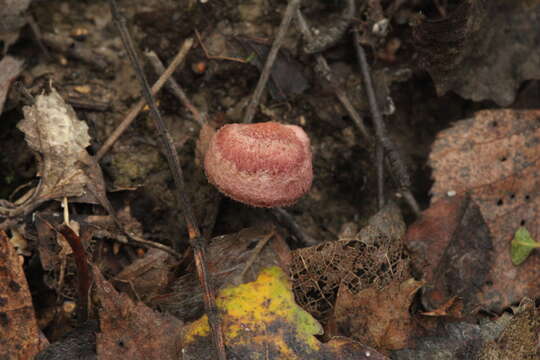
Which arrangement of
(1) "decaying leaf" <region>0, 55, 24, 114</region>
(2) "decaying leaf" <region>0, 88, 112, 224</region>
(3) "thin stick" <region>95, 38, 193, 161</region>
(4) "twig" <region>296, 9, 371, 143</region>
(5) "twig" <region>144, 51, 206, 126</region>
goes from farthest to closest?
(4) "twig" <region>296, 9, 371, 143</region>
(5) "twig" <region>144, 51, 206, 126</region>
(3) "thin stick" <region>95, 38, 193, 161</region>
(1) "decaying leaf" <region>0, 55, 24, 114</region>
(2) "decaying leaf" <region>0, 88, 112, 224</region>

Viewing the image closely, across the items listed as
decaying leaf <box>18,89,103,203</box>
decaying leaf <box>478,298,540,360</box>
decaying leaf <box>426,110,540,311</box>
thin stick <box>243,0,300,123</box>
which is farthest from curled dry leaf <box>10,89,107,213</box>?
decaying leaf <box>478,298,540,360</box>

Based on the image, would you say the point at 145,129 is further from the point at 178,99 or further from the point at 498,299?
the point at 498,299

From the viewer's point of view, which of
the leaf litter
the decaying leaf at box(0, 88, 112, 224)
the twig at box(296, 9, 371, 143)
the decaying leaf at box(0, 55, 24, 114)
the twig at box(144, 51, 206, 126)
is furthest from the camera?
the twig at box(296, 9, 371, 143)

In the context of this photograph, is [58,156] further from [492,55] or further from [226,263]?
[492,55]

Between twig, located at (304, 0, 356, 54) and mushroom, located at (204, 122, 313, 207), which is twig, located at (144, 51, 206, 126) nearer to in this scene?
mushroom, located at (204, 122, 313, 207)

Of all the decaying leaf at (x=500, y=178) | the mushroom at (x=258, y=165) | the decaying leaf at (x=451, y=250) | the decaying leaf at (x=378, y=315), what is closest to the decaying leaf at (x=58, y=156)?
the mushroom at (x=258, y=165)
